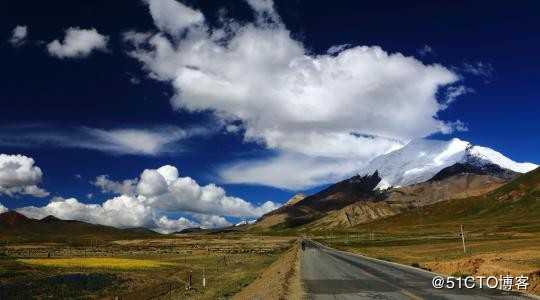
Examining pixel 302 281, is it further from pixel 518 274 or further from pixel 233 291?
pixel 518 274

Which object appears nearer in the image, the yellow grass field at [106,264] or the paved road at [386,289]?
the paved road at [386,289]

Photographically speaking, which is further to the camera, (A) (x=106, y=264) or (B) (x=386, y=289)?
(A) (x=106, y=264)

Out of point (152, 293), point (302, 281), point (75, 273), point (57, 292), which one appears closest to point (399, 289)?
point (302, 281)

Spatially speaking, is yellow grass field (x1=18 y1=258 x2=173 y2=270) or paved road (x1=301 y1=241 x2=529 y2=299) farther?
yellow grass field (x1=18 y1=258 x2=173 y2=270)

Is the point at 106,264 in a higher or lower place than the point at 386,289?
lower

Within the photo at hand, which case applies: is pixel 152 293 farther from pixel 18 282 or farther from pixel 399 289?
pixel 399 289

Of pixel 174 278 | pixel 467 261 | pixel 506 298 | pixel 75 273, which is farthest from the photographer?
pixel 75 273

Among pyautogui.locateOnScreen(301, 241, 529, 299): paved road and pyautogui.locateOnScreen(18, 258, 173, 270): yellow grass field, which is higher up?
pyautogui.locateOnScreen(301, 241, 529, 299): paved road

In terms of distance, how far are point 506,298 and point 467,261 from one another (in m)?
16.7

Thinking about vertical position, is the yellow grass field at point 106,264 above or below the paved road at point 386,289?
below

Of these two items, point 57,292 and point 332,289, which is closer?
point 332,289

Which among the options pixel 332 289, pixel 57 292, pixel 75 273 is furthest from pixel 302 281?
pixel 75 273

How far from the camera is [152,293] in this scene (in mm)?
47906

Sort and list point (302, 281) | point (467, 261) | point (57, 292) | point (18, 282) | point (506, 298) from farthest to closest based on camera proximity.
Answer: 1. point (18, 282)
2. point (57, 292)
3. point (467, 261)
4. point (302, 281)
5. point (506, 298)
